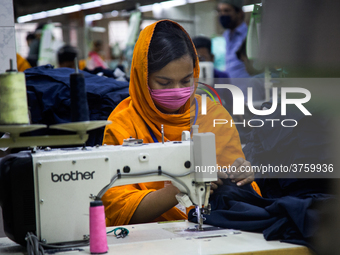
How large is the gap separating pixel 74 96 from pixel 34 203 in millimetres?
319

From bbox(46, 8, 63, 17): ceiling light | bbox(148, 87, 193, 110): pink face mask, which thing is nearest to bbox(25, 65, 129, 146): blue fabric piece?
bbox(148, 87, 193, 110): pink face mask

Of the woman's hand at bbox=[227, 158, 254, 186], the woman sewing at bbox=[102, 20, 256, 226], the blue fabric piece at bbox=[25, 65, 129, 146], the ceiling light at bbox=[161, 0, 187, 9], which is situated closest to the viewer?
the woman's hand at bbox=[227, 158, 254, 186]

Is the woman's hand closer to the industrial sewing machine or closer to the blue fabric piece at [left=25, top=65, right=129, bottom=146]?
the industrial sewing machine

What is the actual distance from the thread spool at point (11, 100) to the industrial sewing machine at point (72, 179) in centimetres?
16

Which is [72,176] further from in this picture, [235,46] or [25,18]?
[25,18]

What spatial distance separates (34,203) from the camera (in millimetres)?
1163

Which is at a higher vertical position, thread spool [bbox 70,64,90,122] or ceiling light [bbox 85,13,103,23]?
ceiling light [bbox 85,13,103,23]

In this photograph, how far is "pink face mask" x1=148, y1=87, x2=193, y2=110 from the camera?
1.61 m

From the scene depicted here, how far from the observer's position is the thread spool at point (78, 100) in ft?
3.55

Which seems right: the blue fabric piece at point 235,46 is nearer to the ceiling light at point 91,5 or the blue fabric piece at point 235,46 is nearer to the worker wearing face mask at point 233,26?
the worker wearing face mask at point 233,26

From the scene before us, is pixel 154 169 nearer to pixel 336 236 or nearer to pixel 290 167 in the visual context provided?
pixel 290 167

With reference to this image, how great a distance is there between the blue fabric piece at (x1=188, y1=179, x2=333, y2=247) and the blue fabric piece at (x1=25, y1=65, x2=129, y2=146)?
1086mm

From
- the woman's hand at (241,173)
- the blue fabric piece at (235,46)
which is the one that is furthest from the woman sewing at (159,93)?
the blue fabric piece at (235,46)

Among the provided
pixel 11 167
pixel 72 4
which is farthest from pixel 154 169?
pixel 72 4
